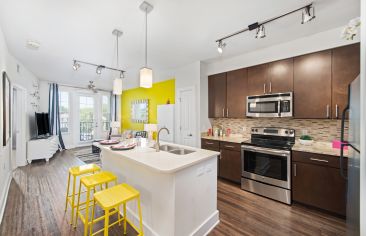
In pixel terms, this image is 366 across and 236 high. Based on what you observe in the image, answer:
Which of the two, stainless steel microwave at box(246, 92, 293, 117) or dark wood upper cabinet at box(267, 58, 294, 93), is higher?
dark wood upper cabinet at box(267, 58, 294, 93)

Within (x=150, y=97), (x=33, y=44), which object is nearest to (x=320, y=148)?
(x=150, y=97)

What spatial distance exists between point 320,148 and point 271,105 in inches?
38.8

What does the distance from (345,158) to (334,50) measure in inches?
62.5

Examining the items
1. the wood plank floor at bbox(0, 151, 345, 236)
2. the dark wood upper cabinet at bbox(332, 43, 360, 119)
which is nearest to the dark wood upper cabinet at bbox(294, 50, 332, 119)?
the dark wood upper cabinet at bbox(332, 43, 360, 119)

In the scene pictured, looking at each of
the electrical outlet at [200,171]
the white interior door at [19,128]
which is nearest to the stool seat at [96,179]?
the electrical outlet at [200,171]

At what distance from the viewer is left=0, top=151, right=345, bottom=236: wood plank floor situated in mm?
1938

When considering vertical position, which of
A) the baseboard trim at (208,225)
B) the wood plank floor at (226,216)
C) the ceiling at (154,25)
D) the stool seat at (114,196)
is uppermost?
the ceiling at (154,25)

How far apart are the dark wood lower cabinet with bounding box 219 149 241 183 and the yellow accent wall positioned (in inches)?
91.0

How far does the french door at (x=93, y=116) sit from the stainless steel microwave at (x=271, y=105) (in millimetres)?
6556

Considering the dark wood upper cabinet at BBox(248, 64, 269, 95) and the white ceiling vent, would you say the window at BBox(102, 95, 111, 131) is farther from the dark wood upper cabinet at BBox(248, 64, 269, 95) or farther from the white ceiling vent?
the dark wood upper cabinet at BBox(248, 64, 269, 95)

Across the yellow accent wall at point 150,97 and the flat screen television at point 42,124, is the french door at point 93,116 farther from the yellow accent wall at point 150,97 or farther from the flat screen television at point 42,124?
the flat screen television at point 42,124

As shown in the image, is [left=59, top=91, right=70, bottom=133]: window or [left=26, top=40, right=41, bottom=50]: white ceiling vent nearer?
[left=26, top=40, right=41, bottom=50]: white ceiling vent

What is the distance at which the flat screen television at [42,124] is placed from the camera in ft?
15.8

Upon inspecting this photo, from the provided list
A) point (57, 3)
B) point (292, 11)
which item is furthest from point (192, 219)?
point (57, 3)
